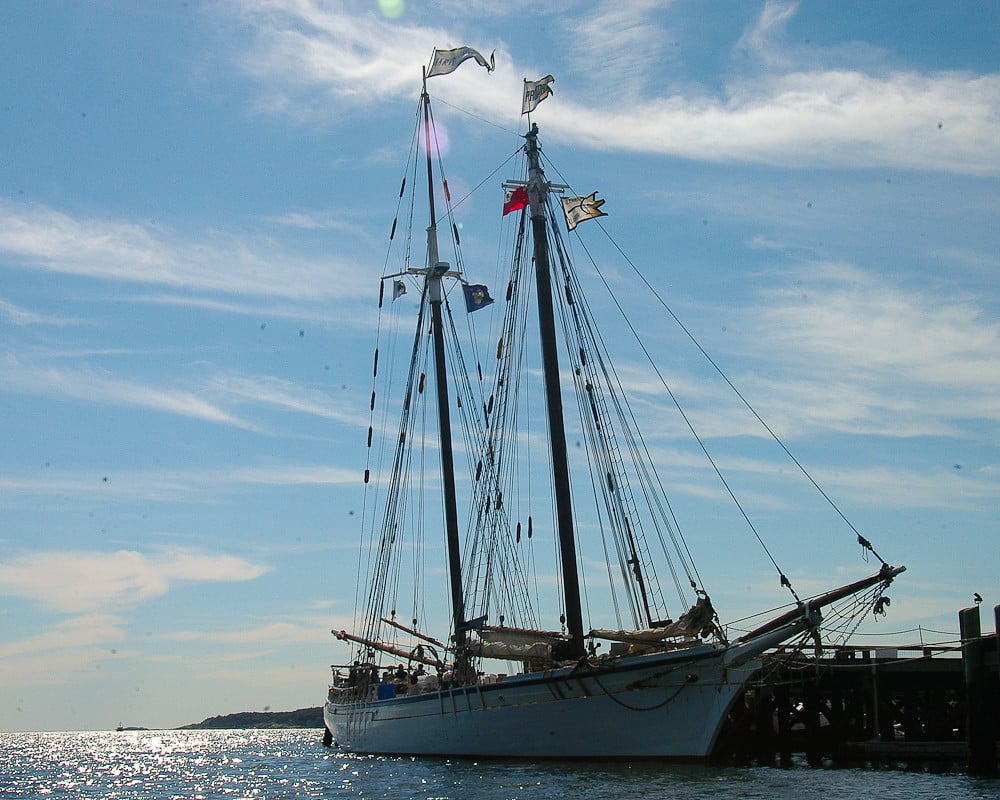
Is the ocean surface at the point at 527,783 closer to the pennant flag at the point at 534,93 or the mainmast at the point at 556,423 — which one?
the mainmast at the point at 556,423

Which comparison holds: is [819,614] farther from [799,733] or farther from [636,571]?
[799,733]

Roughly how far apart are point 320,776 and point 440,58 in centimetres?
3348

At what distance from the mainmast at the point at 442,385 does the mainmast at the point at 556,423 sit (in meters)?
16.9

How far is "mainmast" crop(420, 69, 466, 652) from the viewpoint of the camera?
217 ft

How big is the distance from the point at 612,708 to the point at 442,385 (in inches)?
1117

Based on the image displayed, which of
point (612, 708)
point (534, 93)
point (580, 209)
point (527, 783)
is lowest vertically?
point (527, 783)

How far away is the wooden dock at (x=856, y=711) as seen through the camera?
45031 mm

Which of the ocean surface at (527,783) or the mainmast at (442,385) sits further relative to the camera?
the mainmast at (442,385)

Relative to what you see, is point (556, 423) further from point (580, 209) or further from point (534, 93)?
point (534, 93)

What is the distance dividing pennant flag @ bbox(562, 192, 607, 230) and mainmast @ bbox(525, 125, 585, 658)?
2.52m

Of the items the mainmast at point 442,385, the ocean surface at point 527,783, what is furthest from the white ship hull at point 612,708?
the mainmast at point 442,385

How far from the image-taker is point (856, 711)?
48562 mm

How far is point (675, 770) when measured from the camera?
131 ft

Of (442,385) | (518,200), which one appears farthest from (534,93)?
(442,385)
